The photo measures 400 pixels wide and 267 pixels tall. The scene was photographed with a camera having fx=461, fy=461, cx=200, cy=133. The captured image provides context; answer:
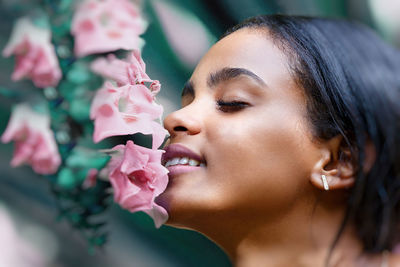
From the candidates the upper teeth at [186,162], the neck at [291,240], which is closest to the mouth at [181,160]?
the upper teeth at [186,162]

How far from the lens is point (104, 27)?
2.04ft

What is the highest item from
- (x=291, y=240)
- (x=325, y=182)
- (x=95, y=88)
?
(x=95, y=88)

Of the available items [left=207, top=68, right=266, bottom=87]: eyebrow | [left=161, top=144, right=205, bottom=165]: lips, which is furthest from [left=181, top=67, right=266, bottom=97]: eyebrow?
[left=161, top=144, right=205, bottom=165]: lips

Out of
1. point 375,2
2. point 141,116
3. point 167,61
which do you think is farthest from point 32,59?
point 375,2

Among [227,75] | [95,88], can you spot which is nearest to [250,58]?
[227,75]

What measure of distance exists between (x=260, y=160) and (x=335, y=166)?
0.44 feet

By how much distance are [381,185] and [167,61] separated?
18.4 inches

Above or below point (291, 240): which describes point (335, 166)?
above

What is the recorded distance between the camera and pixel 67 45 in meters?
0.62

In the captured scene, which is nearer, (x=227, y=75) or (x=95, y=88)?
(x=95, y=88)

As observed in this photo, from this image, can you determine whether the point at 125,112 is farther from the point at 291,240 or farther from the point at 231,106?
the point at 291,240

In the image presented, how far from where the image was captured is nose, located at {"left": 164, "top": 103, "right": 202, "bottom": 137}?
69 centimetres

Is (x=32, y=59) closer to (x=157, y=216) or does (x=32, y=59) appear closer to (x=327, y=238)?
(x=157, y=216)

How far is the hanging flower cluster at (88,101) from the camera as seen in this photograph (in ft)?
1.94
